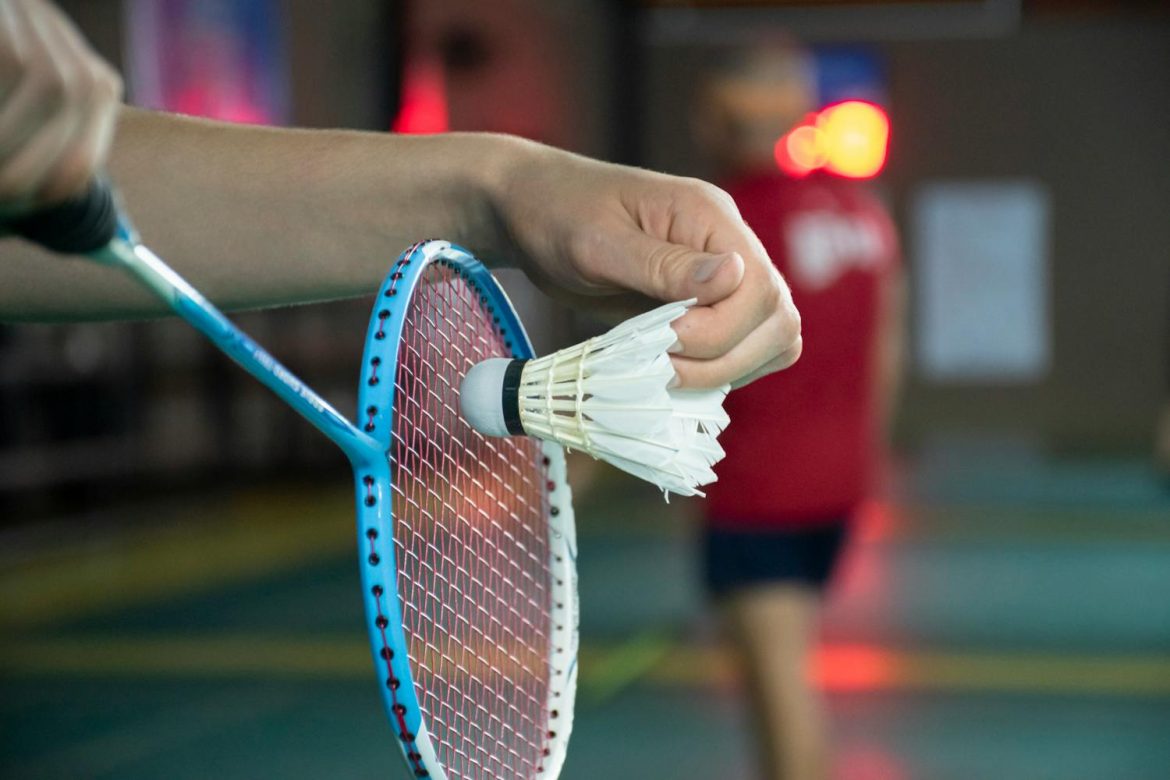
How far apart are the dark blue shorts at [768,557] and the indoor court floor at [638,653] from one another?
0.67ft

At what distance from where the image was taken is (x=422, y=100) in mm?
11945

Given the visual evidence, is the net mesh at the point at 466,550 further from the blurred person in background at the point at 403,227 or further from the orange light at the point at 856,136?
the orange light at the point at 856,136

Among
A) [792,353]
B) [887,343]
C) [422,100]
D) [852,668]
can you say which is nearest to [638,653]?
[852,668]

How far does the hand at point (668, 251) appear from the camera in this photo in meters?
1.11

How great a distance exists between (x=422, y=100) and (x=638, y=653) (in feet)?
23.6

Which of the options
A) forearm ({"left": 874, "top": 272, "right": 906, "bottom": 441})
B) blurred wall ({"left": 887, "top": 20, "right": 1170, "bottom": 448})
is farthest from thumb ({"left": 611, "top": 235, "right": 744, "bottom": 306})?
blurred wall ({"left": 887, "top": 20, "right": 1170, "bottom": 448})

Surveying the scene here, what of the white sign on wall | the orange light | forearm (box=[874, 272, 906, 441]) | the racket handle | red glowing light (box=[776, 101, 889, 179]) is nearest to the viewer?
the racket handle

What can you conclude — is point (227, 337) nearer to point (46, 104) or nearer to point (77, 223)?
point (77, 223)

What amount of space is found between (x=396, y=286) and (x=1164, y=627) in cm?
543

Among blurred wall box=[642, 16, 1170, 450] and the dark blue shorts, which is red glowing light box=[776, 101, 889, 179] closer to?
Answer: blurred wall box=[642, 16, 1170, 450]

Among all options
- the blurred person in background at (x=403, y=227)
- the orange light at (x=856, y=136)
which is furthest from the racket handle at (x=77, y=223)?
the orange light at (x=856, y=136)

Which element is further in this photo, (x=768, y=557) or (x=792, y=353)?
(x=768, y=557)

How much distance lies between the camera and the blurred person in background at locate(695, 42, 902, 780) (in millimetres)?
3324

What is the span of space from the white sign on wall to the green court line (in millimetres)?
10045
